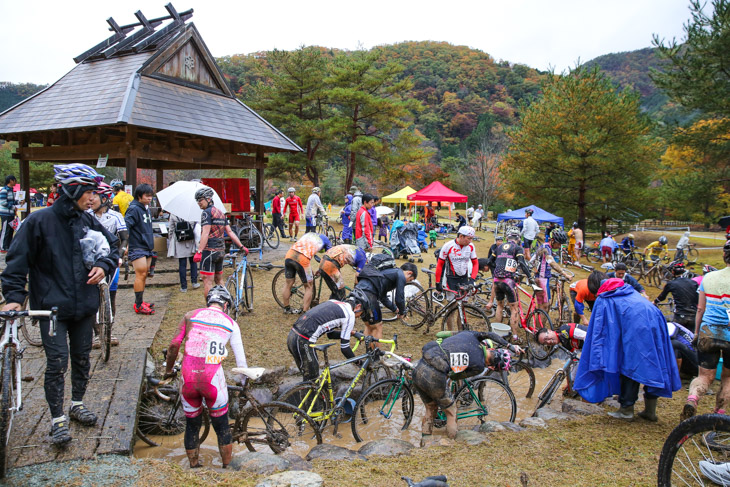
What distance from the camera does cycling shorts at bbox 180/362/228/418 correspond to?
10.8ft

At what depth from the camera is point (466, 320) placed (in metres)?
7.16

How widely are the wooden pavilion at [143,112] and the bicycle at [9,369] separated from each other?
7171 mm

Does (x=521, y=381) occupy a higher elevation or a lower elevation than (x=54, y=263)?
lower

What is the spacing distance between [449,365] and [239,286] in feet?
13.7

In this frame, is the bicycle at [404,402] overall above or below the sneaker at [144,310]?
below

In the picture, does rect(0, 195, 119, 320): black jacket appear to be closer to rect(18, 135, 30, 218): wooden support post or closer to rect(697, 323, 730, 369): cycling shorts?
rect(697, 323, 730, 369): cycling shorts

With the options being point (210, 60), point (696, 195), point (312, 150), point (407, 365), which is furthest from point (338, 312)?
point (312, 150)

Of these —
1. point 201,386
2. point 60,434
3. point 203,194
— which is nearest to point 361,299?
point 201,386

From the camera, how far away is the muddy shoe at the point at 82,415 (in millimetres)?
3473

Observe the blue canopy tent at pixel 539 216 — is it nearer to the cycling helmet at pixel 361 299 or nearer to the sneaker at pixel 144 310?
the cycling helmet at pixel 361 299

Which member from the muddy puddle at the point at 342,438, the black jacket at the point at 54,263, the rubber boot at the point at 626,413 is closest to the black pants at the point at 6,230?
the muddy puddle at the point at 342,438

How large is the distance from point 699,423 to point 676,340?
11.0 ft

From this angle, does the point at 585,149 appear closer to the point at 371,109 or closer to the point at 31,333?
the point at 371,109

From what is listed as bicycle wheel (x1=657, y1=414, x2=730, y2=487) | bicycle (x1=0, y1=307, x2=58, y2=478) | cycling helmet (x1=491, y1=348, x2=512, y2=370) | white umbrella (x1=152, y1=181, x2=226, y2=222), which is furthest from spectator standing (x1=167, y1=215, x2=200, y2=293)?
bicycle wheel (x1=657, y1=414, x2=730, y2=487)
